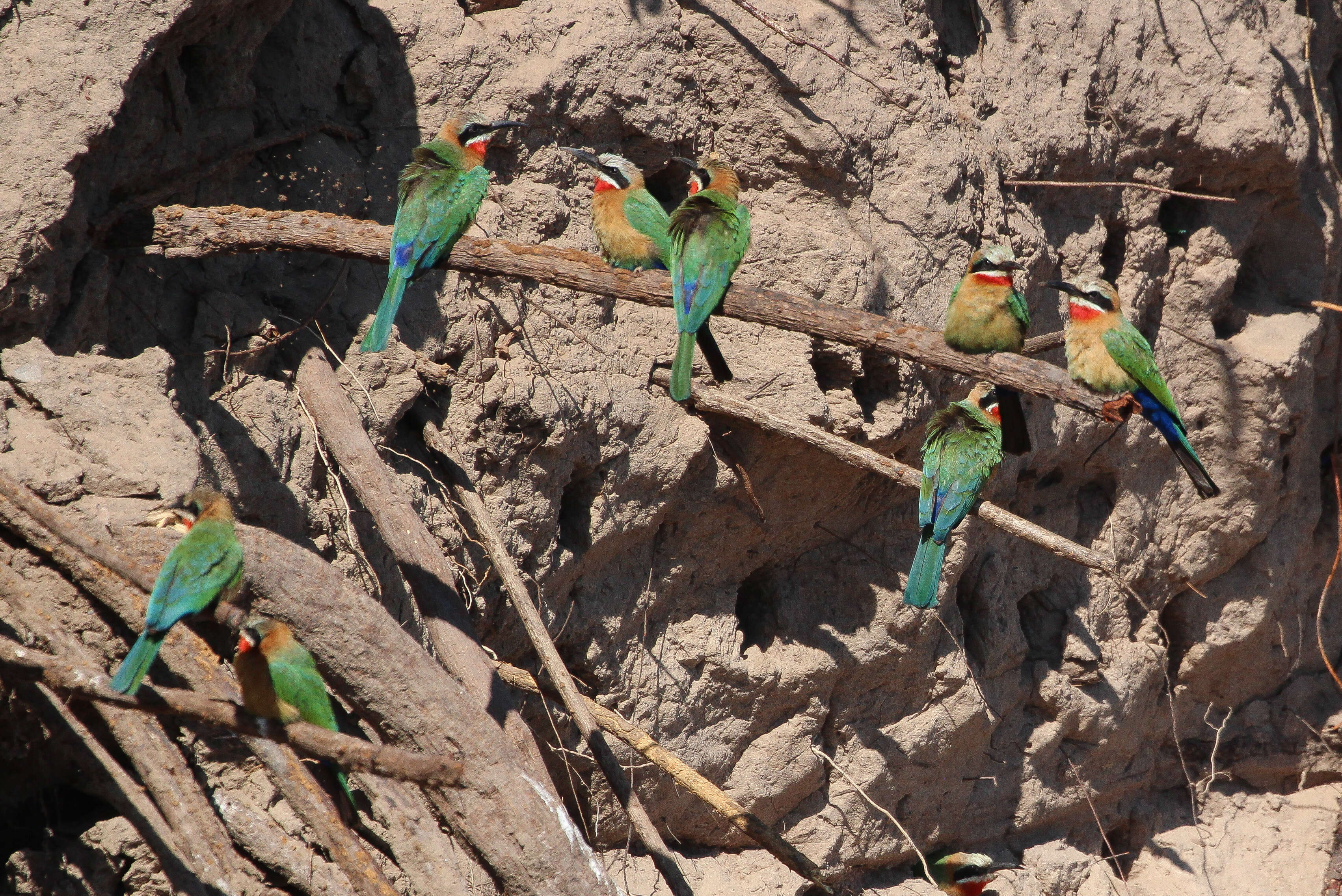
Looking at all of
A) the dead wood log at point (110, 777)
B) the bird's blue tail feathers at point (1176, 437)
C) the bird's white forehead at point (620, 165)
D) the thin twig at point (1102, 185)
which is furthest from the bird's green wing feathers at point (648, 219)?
the dead wood log at point (110, 777)

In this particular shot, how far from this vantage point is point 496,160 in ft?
13.3

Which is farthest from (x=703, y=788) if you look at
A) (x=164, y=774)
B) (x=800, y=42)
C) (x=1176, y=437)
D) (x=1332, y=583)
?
(x=1332, y=583)

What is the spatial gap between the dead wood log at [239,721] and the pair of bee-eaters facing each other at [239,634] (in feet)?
0.19

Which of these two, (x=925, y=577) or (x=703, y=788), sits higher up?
(x=925, y=577)

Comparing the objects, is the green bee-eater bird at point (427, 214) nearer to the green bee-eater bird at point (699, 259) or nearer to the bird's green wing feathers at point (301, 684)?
the green bee-eater bird at point (699, 259)

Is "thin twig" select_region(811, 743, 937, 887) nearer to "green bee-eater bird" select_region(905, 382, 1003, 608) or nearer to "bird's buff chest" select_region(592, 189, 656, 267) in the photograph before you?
"green bee-eater bird" select_region(905, 382, 1003, 608)

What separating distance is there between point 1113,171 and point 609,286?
3.07 m

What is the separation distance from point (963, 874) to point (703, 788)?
1.99 metres

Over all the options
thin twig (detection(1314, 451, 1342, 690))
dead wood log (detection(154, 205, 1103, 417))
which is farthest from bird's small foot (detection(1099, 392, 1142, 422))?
thin twig (detection(1314, 451, 1342, 690))

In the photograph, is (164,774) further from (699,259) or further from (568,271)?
(699,259)

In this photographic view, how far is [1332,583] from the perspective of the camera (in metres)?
6.41

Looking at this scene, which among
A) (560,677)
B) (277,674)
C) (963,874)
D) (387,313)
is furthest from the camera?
(963,874)

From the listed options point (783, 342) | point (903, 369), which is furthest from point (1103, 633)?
point (783, 342)

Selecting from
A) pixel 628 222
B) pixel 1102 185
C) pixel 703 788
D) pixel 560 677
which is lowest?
pixel 703 788
